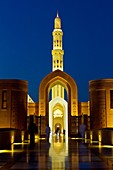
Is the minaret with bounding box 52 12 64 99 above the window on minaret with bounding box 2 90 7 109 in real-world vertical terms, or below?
above

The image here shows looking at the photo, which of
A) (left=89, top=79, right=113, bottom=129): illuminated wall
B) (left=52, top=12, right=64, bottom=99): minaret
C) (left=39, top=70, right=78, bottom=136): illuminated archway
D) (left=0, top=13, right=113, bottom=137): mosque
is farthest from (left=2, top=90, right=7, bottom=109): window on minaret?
(left=52, top=12, right=64, bottom=99): minaret

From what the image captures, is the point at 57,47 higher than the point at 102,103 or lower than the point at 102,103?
higher

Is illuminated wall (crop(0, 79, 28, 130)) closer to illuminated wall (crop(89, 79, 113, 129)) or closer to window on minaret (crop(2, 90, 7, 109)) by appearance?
window on minaret (crop(2, 90, 7, 109))

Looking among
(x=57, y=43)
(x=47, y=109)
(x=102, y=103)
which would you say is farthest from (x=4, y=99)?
(x=57, y=43)

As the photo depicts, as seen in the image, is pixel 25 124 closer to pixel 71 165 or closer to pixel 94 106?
pixel 94 106

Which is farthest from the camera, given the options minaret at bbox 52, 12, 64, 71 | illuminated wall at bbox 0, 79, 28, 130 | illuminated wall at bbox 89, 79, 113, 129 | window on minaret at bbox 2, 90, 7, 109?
minaret at bbox 52, 12, 64, 71

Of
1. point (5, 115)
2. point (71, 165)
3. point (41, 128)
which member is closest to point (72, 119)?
point (41, 128)

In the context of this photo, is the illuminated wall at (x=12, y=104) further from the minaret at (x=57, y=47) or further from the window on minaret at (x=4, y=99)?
the minaret at (x=57, y=47)

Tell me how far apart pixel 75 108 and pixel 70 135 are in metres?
2.79

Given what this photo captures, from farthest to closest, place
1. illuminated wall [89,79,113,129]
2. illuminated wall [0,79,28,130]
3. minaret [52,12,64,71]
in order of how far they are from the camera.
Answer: minaret [52,12,64,71], illuminated wall [0,79,28,130], illuminated wall [89,79,113,129]

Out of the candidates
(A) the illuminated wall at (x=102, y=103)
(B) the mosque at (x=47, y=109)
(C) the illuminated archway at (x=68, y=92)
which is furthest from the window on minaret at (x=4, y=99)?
(A) the illuminated wall at (x=102, y=103)

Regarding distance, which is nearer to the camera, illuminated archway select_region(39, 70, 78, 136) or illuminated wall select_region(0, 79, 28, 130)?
illuminated wall select_region(0, 79, 28, 130)

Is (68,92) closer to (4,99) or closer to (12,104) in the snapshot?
(12,104)

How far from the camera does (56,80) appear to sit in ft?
116
